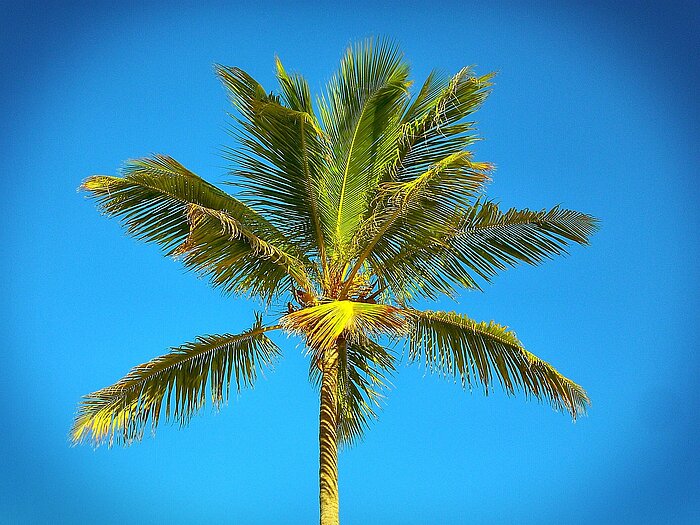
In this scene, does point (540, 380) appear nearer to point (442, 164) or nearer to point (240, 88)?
point (442, 164)

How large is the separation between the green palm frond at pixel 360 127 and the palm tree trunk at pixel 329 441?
1.83 m

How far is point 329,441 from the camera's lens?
11914mm

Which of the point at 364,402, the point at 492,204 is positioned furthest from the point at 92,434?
the point at 492,204

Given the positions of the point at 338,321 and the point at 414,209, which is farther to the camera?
the point at 414,209

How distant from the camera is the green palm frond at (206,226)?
38.9 ft

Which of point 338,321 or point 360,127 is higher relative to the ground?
point 360,127

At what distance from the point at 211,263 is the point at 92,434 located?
255 centimetres

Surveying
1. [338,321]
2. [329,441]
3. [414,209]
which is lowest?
[329,441]

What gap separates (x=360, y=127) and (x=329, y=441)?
4340 mm

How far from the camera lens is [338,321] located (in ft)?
35.6

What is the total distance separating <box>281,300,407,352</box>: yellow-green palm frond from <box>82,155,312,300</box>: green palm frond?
4.18ft

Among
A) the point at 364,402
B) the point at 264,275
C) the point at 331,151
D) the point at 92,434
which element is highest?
the point at 331,151

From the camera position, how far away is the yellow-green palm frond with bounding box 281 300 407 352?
10.8 metres

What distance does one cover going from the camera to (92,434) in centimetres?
1184
